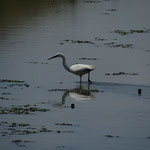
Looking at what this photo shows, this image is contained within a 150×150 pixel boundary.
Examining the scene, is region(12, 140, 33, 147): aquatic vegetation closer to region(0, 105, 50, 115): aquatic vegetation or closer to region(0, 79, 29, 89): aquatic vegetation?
region(0, 105, 50, 115): aquatic vegetation

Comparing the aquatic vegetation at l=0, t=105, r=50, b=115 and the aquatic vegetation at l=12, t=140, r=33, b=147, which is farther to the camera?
the aquatic vegetation at l=0, t=105, r=50, b=115

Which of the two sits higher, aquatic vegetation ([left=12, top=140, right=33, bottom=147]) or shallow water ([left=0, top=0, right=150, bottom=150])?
aquatic vegetation ([left=12, top=140, right=33, bottom=147])

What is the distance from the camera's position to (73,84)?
2120 centimetres

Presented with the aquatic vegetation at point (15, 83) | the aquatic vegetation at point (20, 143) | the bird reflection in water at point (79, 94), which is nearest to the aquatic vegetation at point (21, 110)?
the bird reflection in water at point (79, 94)

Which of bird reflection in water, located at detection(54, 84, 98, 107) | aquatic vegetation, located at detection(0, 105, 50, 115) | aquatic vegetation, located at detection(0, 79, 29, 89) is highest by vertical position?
aquatic vegetation, located at detection(0, 105, 50, 115)

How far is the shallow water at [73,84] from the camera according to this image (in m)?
15.4

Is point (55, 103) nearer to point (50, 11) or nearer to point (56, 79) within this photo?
point (56, 79)

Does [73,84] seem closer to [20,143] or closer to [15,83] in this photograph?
[15,83]

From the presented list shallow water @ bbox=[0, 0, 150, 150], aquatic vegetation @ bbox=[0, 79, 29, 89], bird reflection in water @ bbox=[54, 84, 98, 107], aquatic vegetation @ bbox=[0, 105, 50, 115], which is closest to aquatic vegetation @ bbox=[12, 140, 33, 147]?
shallow water @ bbox=[0, 0, 150, 150]

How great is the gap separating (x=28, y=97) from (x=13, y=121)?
2.72 m

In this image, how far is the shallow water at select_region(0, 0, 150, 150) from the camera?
15.4 meters

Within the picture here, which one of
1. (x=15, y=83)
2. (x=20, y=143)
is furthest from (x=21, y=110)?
(x=15, y=83)

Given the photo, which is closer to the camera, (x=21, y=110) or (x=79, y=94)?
(x=21, y=110)

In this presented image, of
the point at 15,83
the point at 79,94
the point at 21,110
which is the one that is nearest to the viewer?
the point at 21,110
